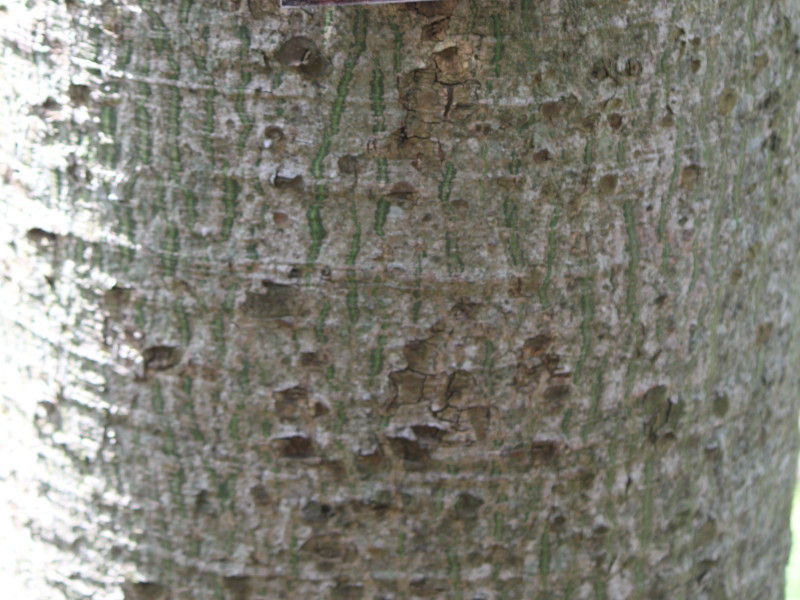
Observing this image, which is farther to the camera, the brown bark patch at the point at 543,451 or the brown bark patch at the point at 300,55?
the brown bark patch at the point at 543,451

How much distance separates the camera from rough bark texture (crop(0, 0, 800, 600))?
86 centimetres

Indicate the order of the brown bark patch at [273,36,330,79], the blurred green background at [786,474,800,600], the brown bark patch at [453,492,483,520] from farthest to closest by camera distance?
1. the blurred green background at [786,474,800,600]
2. the brown bark patch at [453,492,483,520]
3. the brown bark patch at [273,36,330,79]

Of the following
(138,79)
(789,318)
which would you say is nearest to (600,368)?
(789,318)

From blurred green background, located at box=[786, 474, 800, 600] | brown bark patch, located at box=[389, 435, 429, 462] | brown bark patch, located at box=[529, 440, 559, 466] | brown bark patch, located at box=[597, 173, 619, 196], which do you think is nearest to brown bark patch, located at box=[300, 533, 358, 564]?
brown bark patch, located at box=[389, 435, 429, 462]

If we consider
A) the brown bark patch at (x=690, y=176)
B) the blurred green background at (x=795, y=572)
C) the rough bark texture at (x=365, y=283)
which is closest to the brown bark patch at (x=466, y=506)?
the rough bark texture at (x=365, y=283)

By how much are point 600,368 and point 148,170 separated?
0.55 metres

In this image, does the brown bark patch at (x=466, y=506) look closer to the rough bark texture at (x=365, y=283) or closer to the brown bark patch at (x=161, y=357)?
the rough bark texture at (x=365, y=283)

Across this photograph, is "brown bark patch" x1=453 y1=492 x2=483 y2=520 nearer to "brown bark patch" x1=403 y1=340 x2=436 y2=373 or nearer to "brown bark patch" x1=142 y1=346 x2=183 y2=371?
"brown bark patch" x1=403 y1=340 x2=436 y2=373

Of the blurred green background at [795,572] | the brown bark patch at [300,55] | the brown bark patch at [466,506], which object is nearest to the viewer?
the brown bark patch at [300,55]

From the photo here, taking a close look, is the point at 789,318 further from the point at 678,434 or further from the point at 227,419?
the point at 227,419

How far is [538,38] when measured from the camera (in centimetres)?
A: 87

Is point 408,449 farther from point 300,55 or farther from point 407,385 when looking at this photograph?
point 300,55

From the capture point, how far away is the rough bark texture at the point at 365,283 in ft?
2.82

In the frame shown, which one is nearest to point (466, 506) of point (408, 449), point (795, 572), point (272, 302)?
point (408, 449)
